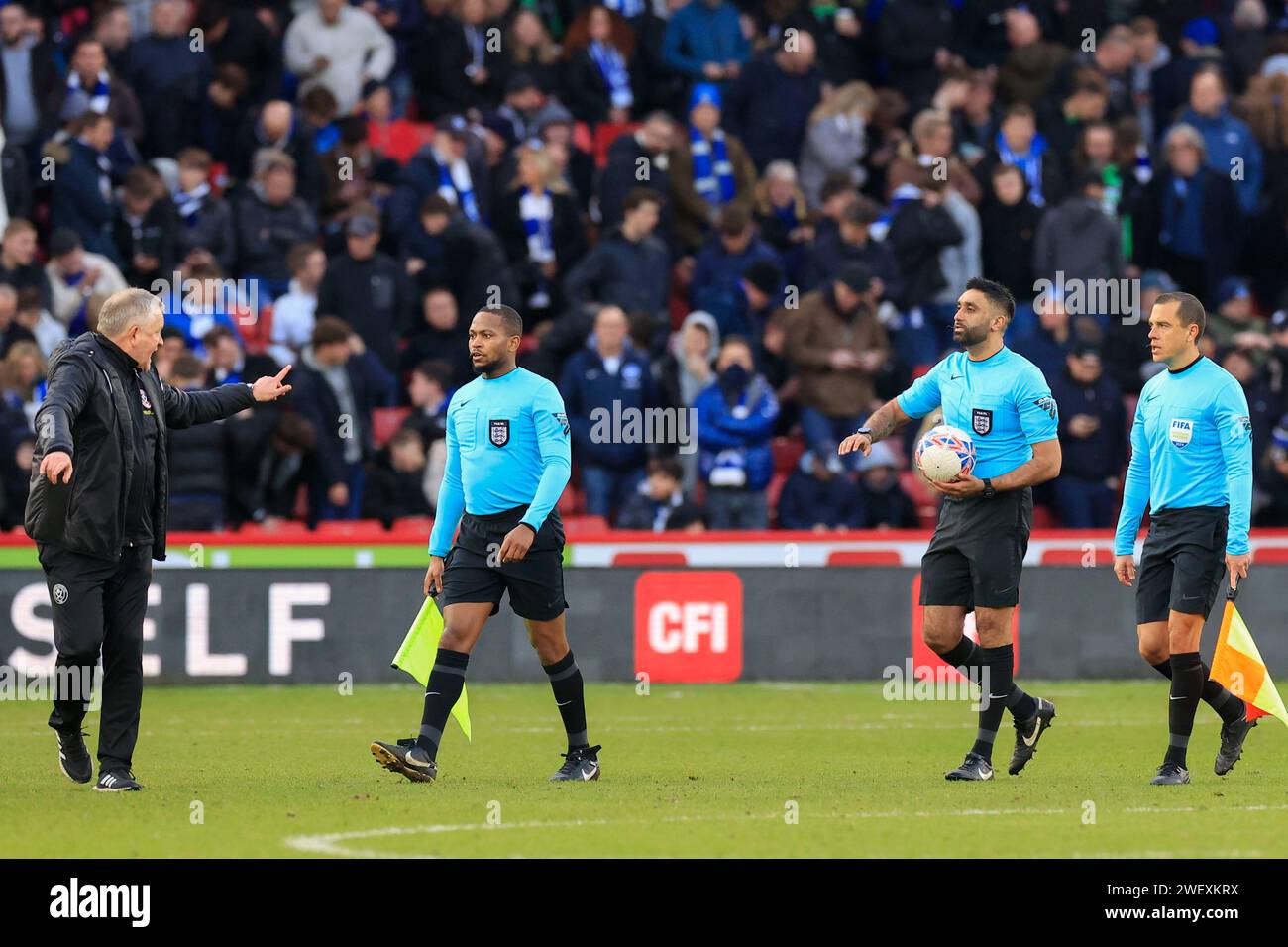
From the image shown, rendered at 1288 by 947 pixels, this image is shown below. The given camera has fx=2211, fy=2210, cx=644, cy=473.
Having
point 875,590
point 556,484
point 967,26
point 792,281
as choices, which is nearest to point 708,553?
point 875,590

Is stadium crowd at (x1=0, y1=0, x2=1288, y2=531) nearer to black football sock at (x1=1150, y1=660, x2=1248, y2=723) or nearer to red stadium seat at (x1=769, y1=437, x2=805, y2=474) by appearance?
red stadium seat at (x1=769, y1=437, x2=805, y2=474)

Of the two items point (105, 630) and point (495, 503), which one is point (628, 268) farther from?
point (105, 630)

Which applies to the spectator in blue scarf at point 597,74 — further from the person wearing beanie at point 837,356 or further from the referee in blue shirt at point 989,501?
the referee in blue shirt at point 989,501

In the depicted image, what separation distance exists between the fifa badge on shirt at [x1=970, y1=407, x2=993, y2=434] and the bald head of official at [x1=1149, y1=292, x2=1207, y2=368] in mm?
819

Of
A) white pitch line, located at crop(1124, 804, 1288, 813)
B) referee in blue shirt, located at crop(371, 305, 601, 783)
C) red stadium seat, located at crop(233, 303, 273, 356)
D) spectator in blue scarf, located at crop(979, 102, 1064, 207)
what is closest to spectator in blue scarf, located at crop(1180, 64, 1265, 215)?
spectator in blue scarf, located at crop(979, 102, 1064, 207)

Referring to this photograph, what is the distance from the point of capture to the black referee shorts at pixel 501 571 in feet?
33.7

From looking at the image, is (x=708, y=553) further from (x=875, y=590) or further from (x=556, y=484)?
(x=556, y=484)

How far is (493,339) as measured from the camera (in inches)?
402

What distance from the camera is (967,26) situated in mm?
22625

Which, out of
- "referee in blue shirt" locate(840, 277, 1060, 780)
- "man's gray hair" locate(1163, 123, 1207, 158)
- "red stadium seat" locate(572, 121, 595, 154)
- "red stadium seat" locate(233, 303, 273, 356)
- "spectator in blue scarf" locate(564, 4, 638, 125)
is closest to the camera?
"referee in blue shirt" locate(840, 277, 1060, 780)

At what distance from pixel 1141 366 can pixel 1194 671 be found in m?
9.33

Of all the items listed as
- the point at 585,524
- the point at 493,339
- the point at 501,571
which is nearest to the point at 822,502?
the point at 585,524

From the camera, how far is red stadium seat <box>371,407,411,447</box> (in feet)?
60.1

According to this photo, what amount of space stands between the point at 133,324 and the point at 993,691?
14.1ft
